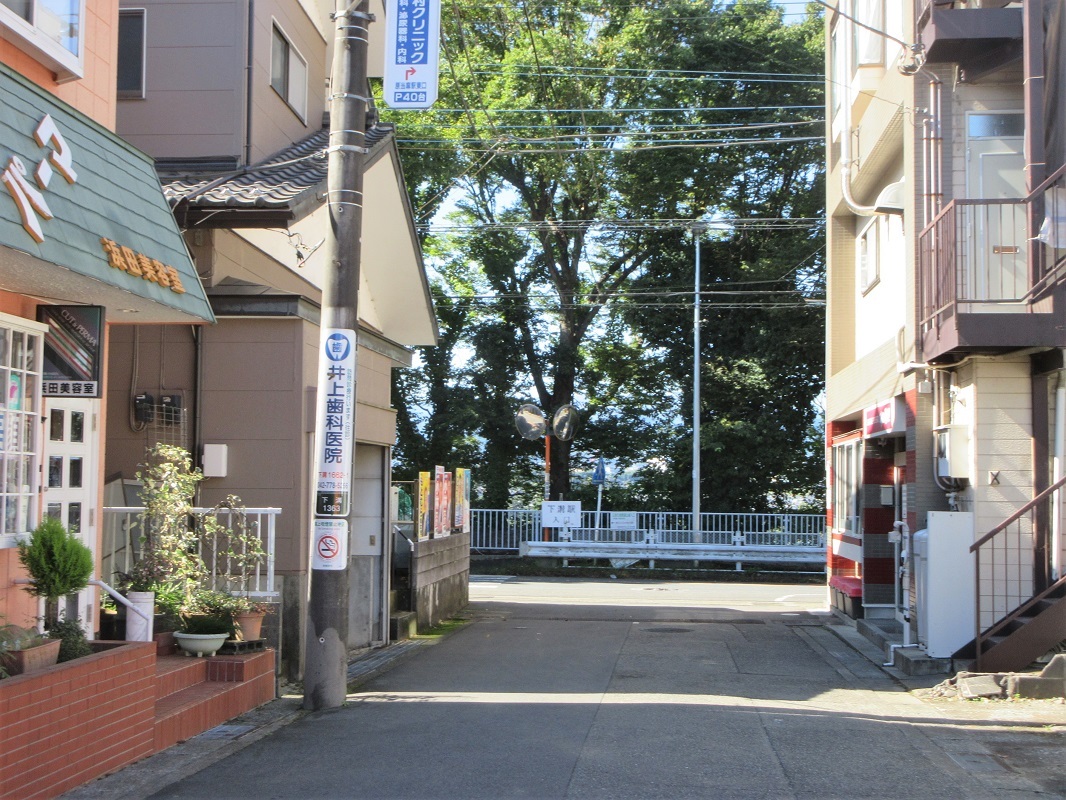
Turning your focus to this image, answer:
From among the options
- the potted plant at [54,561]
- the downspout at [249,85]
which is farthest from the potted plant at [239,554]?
the downspout at [249,85]

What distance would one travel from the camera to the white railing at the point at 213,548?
9859 millimetres

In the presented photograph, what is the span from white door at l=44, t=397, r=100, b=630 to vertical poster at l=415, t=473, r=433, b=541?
21.3 feet

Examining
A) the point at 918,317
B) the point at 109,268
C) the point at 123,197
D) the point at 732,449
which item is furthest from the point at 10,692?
the point at 732,449

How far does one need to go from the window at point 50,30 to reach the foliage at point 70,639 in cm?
391

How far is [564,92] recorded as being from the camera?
3259cm

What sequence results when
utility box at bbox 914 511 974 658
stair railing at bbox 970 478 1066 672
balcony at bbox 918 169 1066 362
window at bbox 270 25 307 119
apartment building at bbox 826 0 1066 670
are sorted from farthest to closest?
window at bbox 270 25 307 119 → stair railing at bbox 970 478 1066 672 → utility box at bbox 914 511 974 658 → apartment building at bbox 826 0 1066 670 → balcony at bbox 918 169 1066 362

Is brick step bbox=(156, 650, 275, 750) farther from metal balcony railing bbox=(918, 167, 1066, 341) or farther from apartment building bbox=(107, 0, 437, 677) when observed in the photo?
metal balcony railing bbox=(918, 167, 1066, 341)

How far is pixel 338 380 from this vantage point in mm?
9055

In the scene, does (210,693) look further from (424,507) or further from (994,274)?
(994,274)

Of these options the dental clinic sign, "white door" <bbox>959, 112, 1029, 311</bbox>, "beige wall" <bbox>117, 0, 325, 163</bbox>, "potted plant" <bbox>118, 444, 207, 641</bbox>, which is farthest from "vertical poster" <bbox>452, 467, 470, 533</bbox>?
the dental clinic sign

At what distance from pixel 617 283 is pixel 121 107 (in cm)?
2356

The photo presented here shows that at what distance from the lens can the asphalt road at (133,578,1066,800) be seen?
21.4 feet

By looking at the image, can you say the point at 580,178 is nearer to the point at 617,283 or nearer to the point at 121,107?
the point at 617,283

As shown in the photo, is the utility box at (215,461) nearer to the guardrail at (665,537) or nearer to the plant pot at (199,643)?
the plant pot at (199,643)
